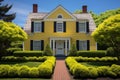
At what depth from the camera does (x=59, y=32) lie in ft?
Result: 125

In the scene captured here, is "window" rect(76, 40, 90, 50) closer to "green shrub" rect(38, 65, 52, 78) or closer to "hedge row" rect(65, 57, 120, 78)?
"hedge row" rect(65, 57, 120, 78)

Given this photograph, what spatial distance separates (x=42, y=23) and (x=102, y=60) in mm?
11768

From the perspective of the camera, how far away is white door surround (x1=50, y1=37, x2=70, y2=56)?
3778cm

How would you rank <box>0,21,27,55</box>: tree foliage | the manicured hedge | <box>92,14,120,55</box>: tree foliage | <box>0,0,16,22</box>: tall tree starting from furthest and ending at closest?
<box>0,0,16,22</box>: tall tree, the manicured hedge, <box>0,21,27,55</box>: tree foliage, <box>92,14,120,55</box>: tree foliage

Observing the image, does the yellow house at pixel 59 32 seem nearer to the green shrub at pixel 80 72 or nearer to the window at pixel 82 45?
the window at pixel 82 45

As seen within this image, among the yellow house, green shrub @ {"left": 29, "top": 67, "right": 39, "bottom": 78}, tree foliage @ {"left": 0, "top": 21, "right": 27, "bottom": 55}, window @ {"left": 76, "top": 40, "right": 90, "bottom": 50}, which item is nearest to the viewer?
green shrub @ {"left": 29, "top": 67, "right": 39, "bottom": 78}

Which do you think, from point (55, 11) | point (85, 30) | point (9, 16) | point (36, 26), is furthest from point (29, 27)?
point (9, 16)

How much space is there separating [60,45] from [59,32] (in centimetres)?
211

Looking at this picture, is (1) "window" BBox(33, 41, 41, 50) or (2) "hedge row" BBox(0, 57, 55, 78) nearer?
(2) "hedge row" BBox(0, 57, 55, 78)

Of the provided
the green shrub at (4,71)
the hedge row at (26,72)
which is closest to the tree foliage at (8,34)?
the green shrub at (4,71)

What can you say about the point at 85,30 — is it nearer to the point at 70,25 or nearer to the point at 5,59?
the point at 70,25

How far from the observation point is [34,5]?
42.0m

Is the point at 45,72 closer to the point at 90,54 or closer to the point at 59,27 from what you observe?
the point at 90,54

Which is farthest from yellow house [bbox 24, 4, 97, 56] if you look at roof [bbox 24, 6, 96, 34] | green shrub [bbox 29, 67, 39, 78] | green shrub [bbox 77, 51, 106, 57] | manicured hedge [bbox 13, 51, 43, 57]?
green shrub [bbox 29, 67, 39, 78]
